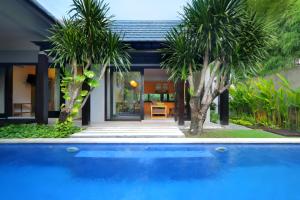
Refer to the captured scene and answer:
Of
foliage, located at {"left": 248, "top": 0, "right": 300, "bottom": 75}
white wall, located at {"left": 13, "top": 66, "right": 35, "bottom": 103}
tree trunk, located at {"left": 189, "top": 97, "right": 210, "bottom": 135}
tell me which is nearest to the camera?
tree trunk, located at {"left": 189, "top": 97, "right": 210, "bottom": 135}

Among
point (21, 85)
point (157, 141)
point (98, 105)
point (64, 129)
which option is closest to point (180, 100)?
point (157, 141)

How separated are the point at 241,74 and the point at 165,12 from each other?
1204 centimetres

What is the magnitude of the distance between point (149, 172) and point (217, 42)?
4.26 metres

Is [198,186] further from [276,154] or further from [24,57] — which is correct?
[24,57]

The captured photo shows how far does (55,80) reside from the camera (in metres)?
12.3

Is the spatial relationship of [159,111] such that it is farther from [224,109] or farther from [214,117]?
[224,109]

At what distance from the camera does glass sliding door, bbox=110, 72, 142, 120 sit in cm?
1168

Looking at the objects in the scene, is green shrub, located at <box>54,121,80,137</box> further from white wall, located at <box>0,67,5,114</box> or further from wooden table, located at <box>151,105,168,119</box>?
white wall, located at <box>0,67,5,114</box>

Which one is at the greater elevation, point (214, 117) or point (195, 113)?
point (195, 113)

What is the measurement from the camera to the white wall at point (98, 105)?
1124 centimetres

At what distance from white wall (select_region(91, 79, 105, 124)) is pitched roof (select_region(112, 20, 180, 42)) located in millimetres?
2611

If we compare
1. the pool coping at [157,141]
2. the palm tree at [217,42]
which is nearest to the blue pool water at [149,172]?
the pool coping at [157,141]

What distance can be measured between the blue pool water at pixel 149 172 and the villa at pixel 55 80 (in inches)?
140

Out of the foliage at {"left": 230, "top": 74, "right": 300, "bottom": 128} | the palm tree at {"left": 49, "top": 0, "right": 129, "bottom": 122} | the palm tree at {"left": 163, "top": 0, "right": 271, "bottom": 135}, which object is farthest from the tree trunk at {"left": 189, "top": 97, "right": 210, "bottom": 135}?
the foliage at {"left": 230, "top": 74, "right": 300, "bottom": 128}
